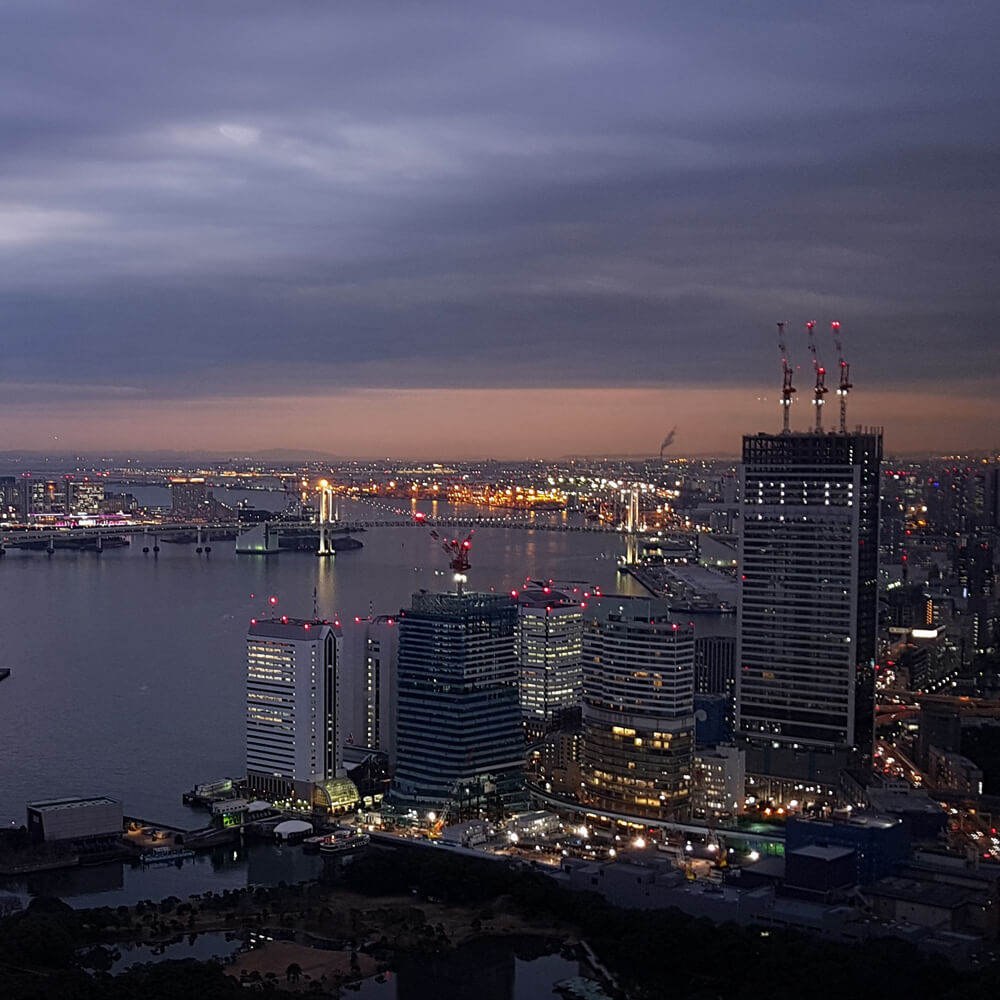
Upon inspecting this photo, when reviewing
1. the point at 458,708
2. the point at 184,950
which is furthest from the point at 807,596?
the point at 184,950

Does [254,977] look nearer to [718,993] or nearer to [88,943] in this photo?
[88,943]

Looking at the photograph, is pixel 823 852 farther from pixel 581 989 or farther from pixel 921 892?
pixel 581 989

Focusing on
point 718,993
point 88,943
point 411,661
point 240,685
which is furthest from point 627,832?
point 240,685

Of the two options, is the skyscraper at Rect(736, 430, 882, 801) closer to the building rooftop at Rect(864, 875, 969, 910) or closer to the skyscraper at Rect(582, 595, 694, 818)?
the skyscraper at Rect(582, 595, 694, 818)

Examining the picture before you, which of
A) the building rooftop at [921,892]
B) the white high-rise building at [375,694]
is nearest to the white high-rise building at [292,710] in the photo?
the white high-rise building at [375,694]

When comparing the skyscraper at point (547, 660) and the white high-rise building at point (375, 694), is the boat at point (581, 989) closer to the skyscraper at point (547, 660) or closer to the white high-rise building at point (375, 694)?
the white high-rise building at point (375, 694)
